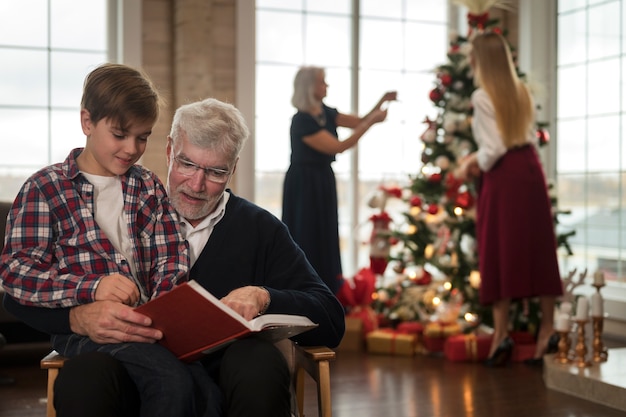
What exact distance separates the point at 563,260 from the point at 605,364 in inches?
88.6

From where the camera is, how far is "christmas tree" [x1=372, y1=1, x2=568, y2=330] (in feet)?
17.3

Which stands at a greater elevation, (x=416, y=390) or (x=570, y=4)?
(x=570, y=4)

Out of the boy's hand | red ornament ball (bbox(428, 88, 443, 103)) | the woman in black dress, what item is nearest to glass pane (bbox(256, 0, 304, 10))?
the woman in black dress

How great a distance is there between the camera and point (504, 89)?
180 inches

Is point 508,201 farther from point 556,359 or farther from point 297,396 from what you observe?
point 297,396

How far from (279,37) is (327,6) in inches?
17.5

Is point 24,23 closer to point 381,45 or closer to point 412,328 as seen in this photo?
point 381,45

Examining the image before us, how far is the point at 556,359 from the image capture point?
14.0 feet

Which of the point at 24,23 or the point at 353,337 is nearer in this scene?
the point at 353,337

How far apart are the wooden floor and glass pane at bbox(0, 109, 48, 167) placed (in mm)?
1272

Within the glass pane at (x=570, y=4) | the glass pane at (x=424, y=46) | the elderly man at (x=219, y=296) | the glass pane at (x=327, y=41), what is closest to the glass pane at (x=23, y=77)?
the glass pane at (x=327, y=41)

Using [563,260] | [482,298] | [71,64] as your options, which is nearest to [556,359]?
[482,298]

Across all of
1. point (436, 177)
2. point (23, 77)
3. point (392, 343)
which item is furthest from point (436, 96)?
point (23, 77)

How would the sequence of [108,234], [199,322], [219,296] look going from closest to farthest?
[199,322], [108,234], [219,296]
